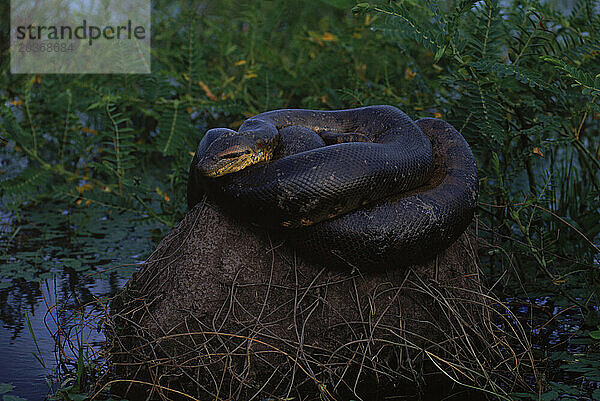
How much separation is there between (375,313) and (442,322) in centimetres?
39

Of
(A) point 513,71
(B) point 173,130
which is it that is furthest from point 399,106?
(B) point 173,130

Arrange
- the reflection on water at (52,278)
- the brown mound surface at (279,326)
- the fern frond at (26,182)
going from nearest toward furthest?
the brown mound surface at (279,326) → the reflection on water at (52,278) → the fern frond at (26,182)

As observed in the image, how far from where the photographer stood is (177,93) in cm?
772

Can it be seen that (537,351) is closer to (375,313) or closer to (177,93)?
(375,313)

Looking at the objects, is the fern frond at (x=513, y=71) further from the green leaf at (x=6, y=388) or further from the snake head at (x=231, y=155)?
the green leaf at (x=6, y=388)

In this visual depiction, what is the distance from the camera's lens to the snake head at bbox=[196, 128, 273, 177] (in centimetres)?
374

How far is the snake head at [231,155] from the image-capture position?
3.74 metres

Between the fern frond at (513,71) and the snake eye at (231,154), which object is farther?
the fern frond at (513,71)

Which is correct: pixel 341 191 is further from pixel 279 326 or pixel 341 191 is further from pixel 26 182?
pixel 26 182

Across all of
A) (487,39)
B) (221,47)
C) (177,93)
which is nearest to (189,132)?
(177,93)

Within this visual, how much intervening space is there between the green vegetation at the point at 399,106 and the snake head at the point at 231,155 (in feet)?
4.03

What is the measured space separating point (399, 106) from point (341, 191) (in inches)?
111

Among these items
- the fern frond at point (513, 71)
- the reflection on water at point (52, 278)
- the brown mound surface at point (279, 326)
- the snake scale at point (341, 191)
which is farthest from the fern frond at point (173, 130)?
the fern frond at point (513, 71)

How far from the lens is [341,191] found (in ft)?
11.9
